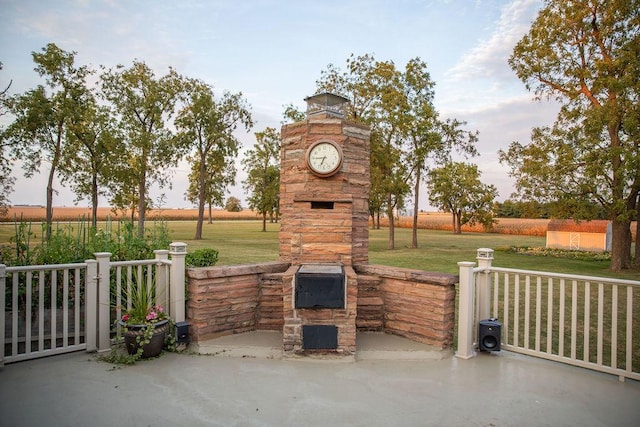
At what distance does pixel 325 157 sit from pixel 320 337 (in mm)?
2067

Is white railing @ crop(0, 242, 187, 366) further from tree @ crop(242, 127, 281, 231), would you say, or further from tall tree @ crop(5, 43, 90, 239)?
tree @ crop(242, 127, 281, 231)

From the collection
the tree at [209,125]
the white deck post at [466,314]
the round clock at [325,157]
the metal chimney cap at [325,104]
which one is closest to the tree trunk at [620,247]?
the white deck post at [466,314]

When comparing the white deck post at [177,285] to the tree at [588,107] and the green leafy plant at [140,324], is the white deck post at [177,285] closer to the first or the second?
the green leafy plant at [140,324]

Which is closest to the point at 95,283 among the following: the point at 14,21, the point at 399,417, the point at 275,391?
the point at 275,391

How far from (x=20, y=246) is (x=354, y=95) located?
52.3ft

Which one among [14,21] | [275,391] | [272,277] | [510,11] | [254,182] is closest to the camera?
[275,391]

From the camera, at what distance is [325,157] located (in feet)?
15.7

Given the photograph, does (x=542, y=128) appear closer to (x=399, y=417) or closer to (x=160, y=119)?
(x=399, y=417)

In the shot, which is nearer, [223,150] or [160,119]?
[160,119]

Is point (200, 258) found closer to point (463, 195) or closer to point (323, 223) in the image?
point (323, 223)

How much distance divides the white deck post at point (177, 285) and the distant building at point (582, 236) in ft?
57.0

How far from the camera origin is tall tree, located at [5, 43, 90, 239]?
53.0ft

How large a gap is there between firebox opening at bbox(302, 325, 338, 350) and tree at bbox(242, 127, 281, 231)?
2556cm

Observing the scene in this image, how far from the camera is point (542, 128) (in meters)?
13.3
